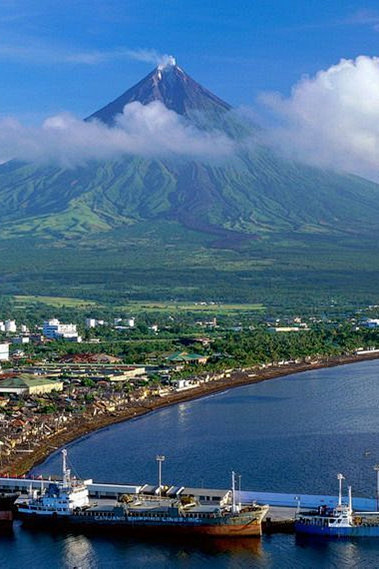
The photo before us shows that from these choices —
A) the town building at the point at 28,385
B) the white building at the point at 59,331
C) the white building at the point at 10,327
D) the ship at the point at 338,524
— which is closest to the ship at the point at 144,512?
the ship at the point at 338,524

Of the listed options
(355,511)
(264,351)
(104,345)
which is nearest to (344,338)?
(264,351)

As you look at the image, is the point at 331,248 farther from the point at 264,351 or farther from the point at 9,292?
the point at 264,351

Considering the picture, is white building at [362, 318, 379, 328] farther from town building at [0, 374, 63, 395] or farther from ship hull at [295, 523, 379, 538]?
ship hull at [295, 523, 379, 538]

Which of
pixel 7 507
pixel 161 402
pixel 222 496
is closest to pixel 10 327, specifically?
pixel 161 402

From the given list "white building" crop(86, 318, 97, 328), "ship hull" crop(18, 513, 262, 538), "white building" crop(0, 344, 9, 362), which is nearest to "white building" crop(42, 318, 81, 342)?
"white building" crop(86, 318, 97, 328)

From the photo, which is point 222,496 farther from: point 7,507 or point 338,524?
point 7,507

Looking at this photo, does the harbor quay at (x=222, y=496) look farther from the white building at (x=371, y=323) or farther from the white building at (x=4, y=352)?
the white building at (x=371, y=323)
